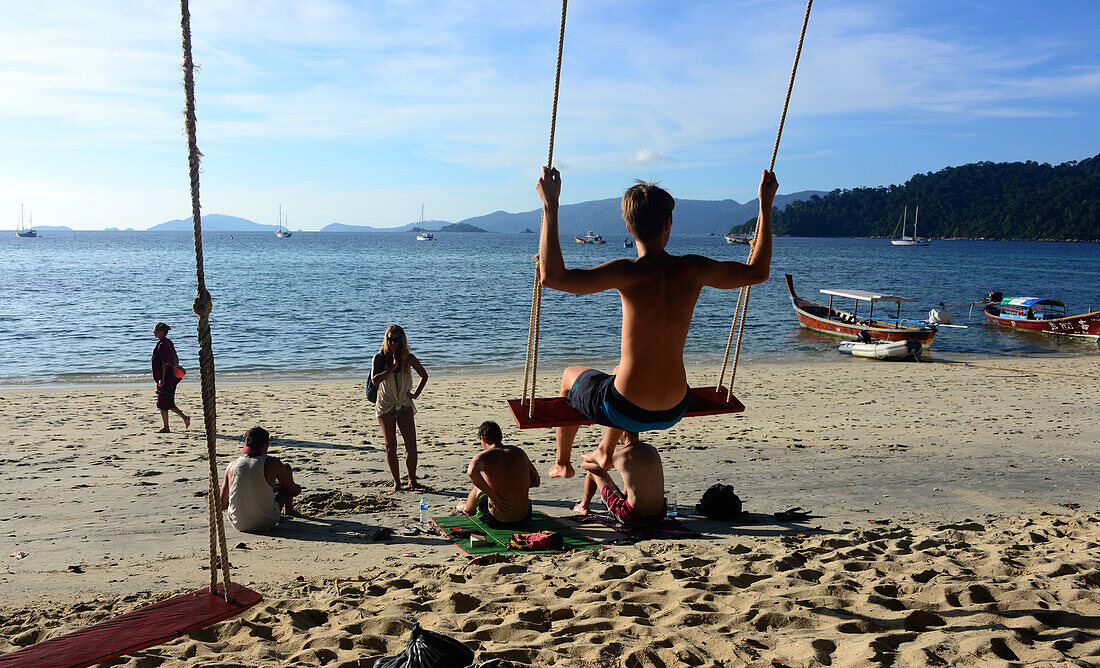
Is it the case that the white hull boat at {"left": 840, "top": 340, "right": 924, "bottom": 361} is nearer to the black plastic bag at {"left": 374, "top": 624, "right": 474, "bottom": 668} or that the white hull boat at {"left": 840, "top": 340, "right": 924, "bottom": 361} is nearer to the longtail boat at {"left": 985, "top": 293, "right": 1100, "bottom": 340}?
the longtail boat at {"left": 985, "top": 293, "right": 1100, "bottom": 340}

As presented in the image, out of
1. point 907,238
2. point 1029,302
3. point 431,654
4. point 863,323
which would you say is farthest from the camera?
point 907,238

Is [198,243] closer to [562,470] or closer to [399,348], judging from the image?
[562,470]

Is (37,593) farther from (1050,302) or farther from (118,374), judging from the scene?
(1050,302)

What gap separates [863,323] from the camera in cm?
2597

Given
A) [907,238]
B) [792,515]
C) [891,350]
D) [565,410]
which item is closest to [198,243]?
[565,410]

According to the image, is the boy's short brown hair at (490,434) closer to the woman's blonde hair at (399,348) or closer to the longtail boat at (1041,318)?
the woman's blonde hair at (399,348)

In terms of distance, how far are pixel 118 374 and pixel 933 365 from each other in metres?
21.4

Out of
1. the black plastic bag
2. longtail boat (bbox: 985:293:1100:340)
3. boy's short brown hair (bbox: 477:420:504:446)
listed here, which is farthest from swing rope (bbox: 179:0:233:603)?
longtail boat (bbox: 985:293:1100:340)

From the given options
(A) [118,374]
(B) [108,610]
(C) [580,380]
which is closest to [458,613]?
(C) [580,380]

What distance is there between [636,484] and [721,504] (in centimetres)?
105

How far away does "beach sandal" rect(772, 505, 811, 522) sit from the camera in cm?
687

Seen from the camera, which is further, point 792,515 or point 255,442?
point 792,515

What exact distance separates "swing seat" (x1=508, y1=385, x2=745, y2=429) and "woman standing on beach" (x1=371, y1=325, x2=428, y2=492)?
10.7 ft

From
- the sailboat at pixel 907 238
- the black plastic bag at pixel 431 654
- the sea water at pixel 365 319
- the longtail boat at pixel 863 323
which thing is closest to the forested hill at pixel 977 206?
the sailboat at pixel 907 238
